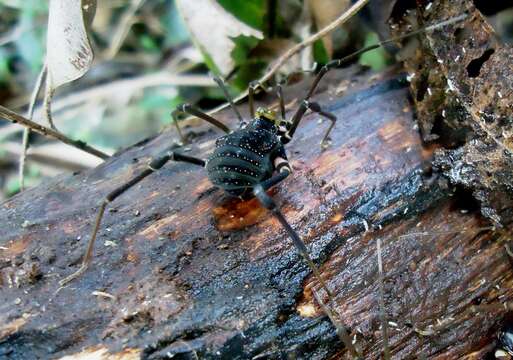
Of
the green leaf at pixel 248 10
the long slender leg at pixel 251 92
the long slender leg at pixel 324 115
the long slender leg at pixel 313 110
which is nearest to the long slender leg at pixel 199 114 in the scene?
the long slender leg at pixel 251 92

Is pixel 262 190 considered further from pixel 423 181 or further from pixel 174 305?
pixel 423 181

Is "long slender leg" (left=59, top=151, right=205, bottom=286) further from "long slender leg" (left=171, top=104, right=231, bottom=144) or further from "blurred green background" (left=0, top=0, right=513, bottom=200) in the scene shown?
"blurred green background" (left=0, top=0, right=513, bottom=200)

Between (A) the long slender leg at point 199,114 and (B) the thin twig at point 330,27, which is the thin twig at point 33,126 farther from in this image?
(B) the thin twig at point 330,27

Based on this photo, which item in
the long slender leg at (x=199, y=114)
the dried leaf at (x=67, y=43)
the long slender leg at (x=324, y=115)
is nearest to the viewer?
the dried leaf at (x=67, y=43)

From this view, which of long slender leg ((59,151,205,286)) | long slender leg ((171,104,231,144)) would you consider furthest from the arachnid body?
long slender leg ((171,104,231,144))

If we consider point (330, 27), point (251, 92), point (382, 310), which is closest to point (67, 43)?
point (251, 92)

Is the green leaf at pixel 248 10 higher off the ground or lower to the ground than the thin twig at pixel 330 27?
higher
